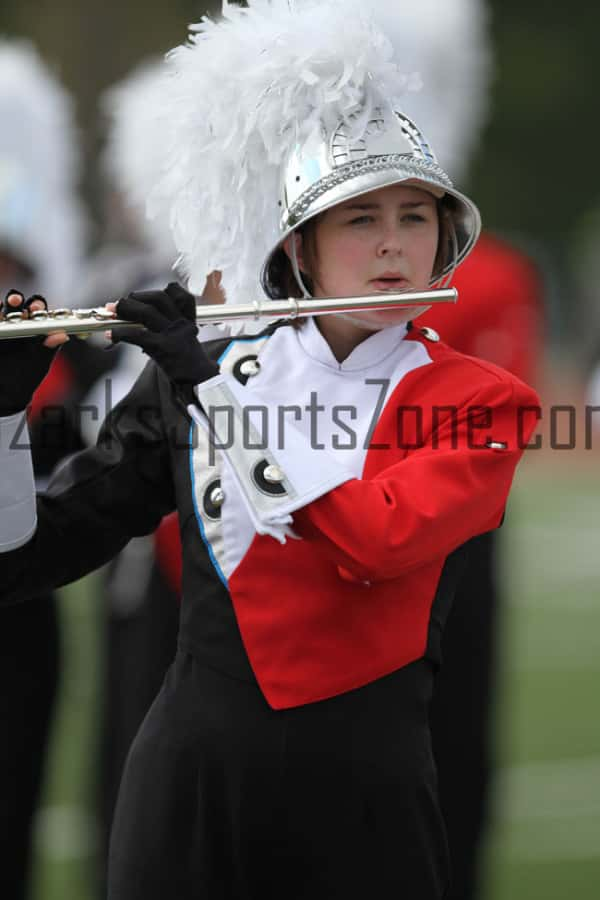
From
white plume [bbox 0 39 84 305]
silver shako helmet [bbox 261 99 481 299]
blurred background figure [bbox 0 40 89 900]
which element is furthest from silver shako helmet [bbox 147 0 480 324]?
white plume [bbox 0 39 84 305]

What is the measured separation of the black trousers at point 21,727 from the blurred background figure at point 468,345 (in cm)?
85

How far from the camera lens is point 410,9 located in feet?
11.8

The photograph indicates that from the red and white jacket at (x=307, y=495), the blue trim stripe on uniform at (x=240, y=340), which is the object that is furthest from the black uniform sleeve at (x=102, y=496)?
the blue trim stripe on uniform at (x=240, y=340)

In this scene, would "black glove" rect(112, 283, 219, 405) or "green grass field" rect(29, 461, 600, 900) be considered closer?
"black glove" rect(112, 283, 219, 405)

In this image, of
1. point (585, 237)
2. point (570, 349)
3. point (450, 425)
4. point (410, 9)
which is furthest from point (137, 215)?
point (585, 237)

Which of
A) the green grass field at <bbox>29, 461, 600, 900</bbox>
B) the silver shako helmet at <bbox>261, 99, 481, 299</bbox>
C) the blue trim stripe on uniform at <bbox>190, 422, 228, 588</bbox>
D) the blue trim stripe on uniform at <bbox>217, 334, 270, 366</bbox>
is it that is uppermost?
the silver shako helmet at <bbox>261, 99, 481, 299</bbox>

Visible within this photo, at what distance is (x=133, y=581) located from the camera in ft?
12.8

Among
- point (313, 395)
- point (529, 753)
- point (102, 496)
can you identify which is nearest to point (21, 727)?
point (102, 496)

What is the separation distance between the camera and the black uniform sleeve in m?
2.39

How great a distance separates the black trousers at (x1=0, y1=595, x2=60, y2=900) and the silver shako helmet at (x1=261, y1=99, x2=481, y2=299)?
4.65 ft

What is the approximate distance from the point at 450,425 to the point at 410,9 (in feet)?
5.48

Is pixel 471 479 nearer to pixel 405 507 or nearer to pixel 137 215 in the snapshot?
pixel 405 507

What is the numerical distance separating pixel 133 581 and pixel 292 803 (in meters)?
1.74

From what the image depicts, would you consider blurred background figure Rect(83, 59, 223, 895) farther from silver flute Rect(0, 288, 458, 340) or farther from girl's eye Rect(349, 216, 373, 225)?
silver flute Rect(0, 288, 458, 340)
